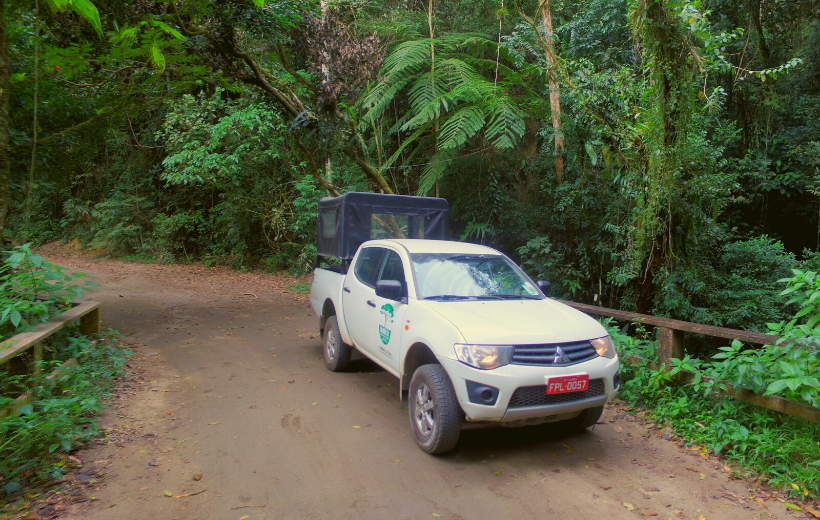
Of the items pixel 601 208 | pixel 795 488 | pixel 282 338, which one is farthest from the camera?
pixel 601 208

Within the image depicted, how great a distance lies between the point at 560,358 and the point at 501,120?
23.9 feet

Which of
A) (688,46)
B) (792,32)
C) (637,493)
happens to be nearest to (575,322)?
(637,493)

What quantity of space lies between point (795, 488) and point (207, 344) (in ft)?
24.5

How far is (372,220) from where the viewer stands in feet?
26.3

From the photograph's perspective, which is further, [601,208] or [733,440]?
[601,208]

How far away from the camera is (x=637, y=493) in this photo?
12.4 ft

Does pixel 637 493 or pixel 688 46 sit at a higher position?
pixel 688 46

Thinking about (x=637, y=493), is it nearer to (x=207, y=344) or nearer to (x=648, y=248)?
(x=648, y=248)

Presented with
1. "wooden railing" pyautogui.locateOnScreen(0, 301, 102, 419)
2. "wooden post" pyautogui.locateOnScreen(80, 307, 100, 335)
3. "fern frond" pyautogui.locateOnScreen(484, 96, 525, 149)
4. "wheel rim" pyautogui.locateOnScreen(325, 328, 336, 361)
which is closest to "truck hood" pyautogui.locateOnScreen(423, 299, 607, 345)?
"wheel rim" pyautogui.locateOnScreen(325, 328, 336, 361)

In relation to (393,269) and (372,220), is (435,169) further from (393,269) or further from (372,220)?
(393,269)

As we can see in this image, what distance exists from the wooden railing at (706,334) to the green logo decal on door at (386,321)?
2767mm

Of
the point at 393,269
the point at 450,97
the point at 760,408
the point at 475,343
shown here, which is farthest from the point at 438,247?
Result: the point at 450,97

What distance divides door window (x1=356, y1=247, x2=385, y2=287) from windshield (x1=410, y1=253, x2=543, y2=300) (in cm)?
72

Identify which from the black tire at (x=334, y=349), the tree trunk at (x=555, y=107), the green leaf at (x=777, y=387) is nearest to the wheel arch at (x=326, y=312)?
the black tire at (x=334, y=349)
